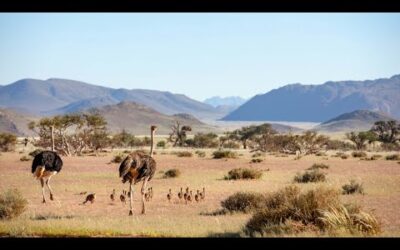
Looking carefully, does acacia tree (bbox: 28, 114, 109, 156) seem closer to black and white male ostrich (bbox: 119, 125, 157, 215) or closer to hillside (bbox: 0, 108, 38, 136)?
black and white male ostrich (bbox: 119, 125, 157, 215)

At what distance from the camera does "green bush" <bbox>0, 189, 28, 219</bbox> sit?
43.6ft

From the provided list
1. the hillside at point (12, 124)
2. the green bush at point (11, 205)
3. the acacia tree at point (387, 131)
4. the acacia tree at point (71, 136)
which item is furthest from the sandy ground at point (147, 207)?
the hillside at point (12, 124)

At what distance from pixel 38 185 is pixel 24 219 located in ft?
34.0

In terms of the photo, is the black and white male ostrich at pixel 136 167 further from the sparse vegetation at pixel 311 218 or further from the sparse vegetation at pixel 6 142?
the sparse vegetation at pixel 6 142

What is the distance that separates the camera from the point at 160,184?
24344 mm

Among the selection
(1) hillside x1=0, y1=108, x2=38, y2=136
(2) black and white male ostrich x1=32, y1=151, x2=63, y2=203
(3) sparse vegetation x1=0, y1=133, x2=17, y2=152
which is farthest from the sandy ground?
(1) hillside x1=0, y1=108, x2=38, y2=136

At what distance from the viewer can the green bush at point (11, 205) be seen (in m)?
13.3

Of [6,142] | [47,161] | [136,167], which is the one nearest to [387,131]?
[6,142]

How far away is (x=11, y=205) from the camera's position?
13.5 m

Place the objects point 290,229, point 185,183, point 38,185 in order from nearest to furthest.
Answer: point 290,229 < point 38,185 < point 185,183
